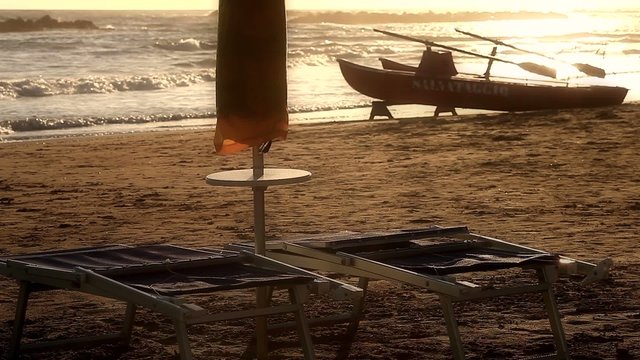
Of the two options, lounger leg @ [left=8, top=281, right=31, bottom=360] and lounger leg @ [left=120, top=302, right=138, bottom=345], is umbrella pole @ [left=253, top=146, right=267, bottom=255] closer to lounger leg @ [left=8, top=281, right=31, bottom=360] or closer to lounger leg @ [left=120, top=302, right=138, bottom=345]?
lounger leg @ [left=120, top=302, right=138, bottom=345]

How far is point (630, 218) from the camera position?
10.0 meters

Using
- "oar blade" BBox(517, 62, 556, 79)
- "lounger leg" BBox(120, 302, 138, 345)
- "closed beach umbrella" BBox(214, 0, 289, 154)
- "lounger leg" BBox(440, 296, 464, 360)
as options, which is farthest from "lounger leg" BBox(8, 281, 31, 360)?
"oar blade" BBox(517, 62, 556, 79)

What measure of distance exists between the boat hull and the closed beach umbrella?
51.6ft

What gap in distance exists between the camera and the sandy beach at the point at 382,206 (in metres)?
6.39

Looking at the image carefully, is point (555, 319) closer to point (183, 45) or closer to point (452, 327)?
point (452, 327)

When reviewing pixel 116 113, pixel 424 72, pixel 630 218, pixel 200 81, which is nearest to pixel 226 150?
pixel 630 218

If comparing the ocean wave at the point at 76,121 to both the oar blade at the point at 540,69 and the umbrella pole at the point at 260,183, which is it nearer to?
the oar blade at the point at 540,69

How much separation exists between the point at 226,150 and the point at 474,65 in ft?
125

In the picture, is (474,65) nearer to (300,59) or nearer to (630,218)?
(300,59)

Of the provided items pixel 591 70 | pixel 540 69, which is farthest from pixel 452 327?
pixel 591 70

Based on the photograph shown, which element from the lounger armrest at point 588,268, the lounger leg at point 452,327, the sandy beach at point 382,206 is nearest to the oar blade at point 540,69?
the sandy beach at point 382,206

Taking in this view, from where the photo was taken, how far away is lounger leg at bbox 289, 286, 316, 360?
16.8 feet

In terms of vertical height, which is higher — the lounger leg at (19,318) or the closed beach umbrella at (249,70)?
the closed beach umbrella at (249,70)

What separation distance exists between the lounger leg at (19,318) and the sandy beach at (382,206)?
0.42 metres
